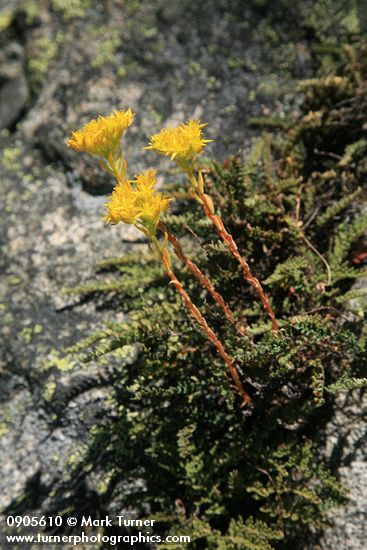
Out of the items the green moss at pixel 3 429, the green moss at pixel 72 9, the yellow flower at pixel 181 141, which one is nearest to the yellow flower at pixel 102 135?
the yellow flower at pixel 181 141

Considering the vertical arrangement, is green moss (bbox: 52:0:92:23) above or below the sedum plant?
above

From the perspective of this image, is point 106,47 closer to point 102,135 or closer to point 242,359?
point 102,135

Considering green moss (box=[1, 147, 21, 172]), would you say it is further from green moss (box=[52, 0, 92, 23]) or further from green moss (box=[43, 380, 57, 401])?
green moss (box=[43, 380, 57, 401])

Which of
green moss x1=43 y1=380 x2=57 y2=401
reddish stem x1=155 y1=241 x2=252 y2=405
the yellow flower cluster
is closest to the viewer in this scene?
the yellow flower cluster

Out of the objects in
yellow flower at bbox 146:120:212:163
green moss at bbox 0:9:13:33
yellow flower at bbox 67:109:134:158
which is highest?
green moss at bbox 0:9:13:33

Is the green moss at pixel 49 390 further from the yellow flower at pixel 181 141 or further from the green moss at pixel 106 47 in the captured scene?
the green moss at pixel 106 47

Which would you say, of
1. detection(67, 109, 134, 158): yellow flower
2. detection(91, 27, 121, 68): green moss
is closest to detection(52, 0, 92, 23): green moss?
detection(91, 27, 121, 68): green moss
